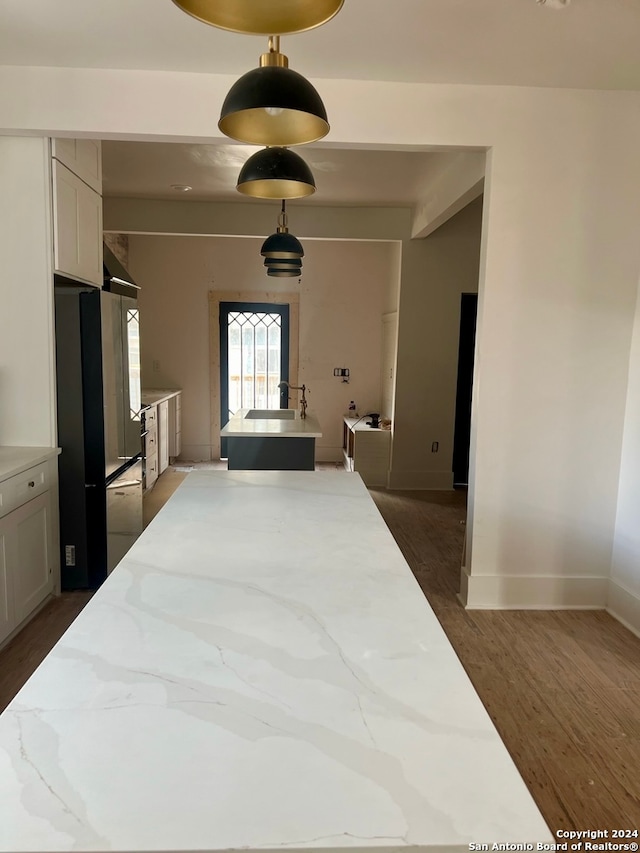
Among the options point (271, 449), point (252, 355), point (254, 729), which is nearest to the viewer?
point (254, 729)

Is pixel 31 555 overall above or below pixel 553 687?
above

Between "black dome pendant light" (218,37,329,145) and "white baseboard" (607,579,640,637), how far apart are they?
9.27 feet

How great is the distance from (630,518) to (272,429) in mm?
2308

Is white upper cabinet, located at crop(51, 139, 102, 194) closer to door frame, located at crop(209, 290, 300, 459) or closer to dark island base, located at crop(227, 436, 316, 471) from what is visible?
dark island base, located at crop(227, 436, 316, 471)

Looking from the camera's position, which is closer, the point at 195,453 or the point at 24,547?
the point at 24,547

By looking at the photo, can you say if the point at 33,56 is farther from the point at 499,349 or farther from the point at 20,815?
the point at 20,815

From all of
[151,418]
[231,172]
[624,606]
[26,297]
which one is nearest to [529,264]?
[624,606]

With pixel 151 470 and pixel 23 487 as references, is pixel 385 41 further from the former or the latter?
pixel 151 470

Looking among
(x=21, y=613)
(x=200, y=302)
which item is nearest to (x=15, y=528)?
(x=21, y=613)

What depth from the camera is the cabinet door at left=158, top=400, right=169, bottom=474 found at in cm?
621

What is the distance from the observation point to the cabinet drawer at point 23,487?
102 inches

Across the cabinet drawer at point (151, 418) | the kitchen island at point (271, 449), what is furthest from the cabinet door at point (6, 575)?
the cabinet drawer at point (151, 418)

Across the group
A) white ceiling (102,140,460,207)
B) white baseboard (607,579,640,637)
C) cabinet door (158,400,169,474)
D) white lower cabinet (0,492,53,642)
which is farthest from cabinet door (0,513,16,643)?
cabinet door (158,400,169,474)

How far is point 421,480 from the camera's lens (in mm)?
6191
